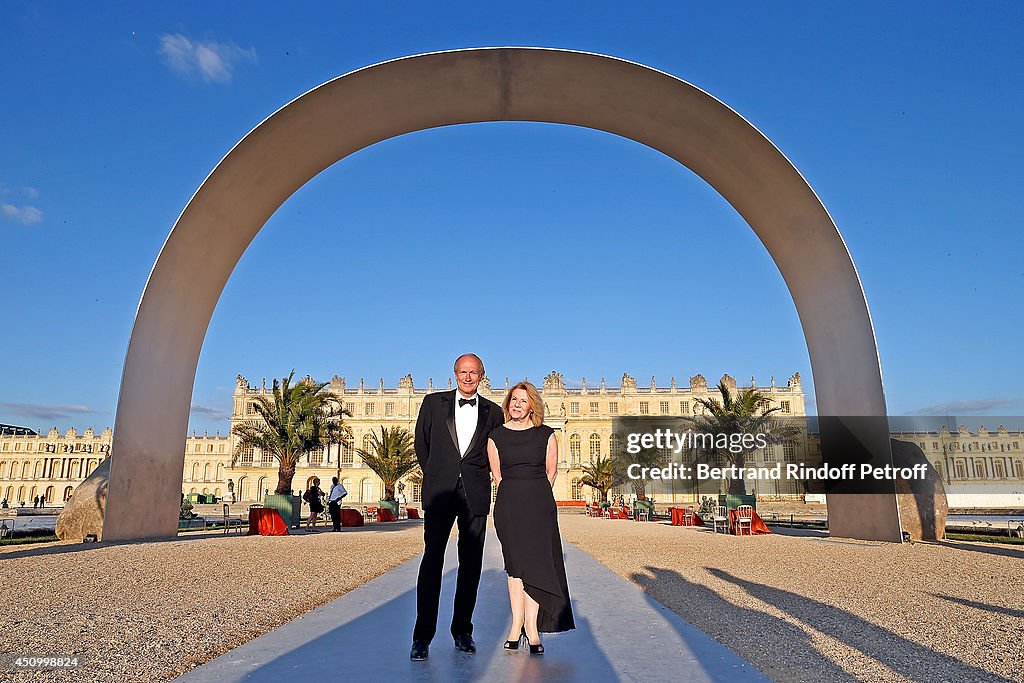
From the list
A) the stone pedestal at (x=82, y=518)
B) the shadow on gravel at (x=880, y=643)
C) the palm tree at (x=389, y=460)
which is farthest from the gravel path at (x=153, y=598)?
the palm tree at (x=389, y=460)

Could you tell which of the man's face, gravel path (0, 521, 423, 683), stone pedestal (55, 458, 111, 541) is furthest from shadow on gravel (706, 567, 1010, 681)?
stone pedestal (55, 458, 111, 541)

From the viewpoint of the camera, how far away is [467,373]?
3.43 meters

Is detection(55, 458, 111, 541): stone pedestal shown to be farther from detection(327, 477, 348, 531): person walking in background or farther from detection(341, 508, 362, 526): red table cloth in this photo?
detection(341, 508, 362, 526): red table cloth

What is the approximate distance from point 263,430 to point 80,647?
2018 centimetres

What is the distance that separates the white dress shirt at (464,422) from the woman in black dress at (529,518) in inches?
4.2

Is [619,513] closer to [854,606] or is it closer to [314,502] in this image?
[314,502]

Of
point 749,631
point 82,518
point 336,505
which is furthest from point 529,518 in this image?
point 336,505

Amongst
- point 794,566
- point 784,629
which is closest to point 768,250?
point 794,566

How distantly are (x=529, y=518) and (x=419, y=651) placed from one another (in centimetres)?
76

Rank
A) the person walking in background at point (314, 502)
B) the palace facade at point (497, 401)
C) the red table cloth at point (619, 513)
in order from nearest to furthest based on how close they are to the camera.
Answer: the person walking in background at point (314, 502)
the red table cloth at point (619, 513)
the palace facade at point (497, 401)

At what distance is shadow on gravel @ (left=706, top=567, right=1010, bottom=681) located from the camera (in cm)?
331

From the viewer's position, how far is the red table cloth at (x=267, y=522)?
1379cm

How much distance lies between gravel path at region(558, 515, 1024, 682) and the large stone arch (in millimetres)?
2081

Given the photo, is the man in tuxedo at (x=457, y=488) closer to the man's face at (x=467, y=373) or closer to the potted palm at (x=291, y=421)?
the man's face at (x=467, y=373)
